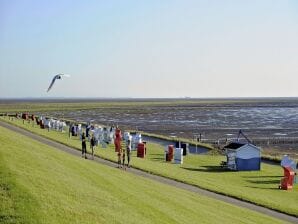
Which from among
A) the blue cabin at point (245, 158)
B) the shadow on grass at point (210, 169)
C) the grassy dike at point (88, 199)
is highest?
the grassy dike at point (88, 199)

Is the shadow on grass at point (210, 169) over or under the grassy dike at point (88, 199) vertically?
under

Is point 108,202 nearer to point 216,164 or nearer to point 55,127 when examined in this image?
point 216,164

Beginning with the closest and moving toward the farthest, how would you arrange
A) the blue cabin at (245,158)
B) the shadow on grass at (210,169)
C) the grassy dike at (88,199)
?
the grassy dike at (88,199), the shadow on grass at (210,169), the blue cabin at (245,158)

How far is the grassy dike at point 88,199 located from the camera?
13.9 metres

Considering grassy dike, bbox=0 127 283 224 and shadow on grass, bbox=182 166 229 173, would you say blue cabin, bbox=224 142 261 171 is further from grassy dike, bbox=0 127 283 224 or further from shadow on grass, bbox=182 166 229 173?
grassy dike, bbox=0 127 283 224

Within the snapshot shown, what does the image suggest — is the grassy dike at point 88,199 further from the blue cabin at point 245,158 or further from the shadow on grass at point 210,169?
the blue cabin at point 245,158

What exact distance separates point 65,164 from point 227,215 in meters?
8.66

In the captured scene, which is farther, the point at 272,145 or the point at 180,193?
the point at 272,145

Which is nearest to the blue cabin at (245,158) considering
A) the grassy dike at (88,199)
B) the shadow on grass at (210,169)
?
the shadow on grass at (210,169)

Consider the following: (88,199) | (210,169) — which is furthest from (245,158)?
(88,199)

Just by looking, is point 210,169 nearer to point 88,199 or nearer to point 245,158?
point 245,158

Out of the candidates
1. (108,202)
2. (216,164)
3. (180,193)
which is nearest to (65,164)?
(180,193)

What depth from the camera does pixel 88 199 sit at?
648 inches

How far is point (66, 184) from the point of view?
58.9 feet
